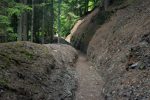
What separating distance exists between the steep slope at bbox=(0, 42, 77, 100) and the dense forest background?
8.35ft

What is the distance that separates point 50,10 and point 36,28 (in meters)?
3.17

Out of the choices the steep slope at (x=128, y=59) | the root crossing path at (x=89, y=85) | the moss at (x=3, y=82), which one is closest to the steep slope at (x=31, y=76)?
the moss at (x=3, y=82)

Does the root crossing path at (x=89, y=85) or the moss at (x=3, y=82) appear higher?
the moss at (x=3, y=82)

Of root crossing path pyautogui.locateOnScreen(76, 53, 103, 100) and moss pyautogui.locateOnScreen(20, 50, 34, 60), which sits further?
root crossing path pyautogui.locateOnScreen(76, 53, 103, 100)

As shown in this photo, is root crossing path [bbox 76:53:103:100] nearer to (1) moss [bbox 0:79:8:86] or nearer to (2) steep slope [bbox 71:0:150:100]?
(2) steep slope [bbox 71:0:150:100]

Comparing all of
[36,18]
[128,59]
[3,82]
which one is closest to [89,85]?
[128,59]

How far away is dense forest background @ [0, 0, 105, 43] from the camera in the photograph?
14.6 meters

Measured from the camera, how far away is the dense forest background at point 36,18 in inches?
573

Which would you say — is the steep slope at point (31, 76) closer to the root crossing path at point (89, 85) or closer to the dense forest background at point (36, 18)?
the root crossing path at point (89, 85)

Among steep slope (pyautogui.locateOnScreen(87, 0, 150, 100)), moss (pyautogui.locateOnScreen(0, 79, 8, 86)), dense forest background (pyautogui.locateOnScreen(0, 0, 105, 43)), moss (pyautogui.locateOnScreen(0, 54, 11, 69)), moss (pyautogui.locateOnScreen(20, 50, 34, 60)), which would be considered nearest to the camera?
moss (pyautogui.locateOnScreen(0, 79, 8, 86))

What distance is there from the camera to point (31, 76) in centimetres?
1047

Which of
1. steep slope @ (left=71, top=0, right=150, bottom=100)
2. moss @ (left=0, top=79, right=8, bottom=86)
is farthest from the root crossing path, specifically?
moss @ (left=0, top=79, right=8, bottom=86)

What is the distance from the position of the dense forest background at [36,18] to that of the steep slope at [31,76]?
2.55 metres

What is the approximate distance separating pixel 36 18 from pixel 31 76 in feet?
64.2
